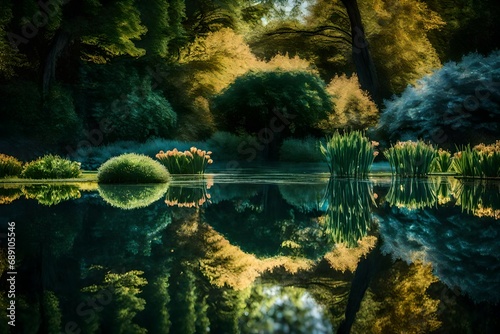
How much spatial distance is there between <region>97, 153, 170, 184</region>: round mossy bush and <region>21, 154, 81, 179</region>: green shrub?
2165 mm

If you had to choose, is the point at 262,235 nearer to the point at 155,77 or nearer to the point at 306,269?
the point at 306,269

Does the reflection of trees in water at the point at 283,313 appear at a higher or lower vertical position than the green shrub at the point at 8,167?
lower

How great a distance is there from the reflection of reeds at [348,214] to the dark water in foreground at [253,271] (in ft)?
0.12

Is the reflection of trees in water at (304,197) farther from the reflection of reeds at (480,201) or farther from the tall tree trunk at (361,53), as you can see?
the tall tree trunk at (361,53)

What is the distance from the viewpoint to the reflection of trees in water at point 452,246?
Answer: 351cm

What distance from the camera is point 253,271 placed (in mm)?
3777

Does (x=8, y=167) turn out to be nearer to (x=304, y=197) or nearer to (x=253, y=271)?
(x=304, y=197)

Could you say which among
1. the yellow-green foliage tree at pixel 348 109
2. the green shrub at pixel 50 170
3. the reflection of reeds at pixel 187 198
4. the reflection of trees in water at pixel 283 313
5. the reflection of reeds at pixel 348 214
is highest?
the yellow-green foliage tree at pixel 348 109

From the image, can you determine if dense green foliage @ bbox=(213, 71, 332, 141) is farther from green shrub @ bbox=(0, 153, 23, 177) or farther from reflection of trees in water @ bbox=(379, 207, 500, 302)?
reflection of trees in water @ bbox=(379, 207, 500, 302)

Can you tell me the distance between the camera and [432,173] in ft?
60.6

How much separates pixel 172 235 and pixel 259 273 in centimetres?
192

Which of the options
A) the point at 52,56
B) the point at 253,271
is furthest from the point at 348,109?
the point at 253,271

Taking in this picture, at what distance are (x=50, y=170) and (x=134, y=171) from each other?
3.03 m

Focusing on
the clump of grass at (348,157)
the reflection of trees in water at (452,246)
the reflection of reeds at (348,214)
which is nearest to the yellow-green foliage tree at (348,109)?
the clump of grass at (348,157)
